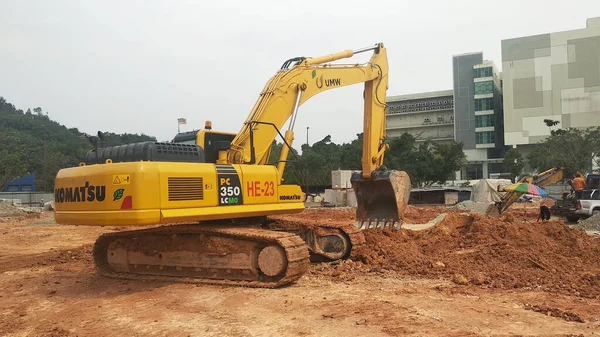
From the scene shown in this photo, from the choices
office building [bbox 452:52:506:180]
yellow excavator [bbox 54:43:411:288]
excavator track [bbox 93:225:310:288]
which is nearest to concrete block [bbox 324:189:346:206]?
yellow excavator [bbox 54:43:411:288]

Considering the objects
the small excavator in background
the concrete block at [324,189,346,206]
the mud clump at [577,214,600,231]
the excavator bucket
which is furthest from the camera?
the concrete block at [324,189,346,206]

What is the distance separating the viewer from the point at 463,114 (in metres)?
72.9

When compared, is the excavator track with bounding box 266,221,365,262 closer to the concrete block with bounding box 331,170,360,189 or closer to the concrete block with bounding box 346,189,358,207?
the concrete block with bounding box 346,189,358,207

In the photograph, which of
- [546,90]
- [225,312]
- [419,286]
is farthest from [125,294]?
[546,90]

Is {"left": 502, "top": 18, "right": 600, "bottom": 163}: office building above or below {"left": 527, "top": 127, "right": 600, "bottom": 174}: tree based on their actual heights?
above

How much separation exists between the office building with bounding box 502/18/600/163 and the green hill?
52.1 metres

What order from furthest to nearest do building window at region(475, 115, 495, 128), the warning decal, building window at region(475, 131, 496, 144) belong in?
building window at region(475, 115, 495, 128) → building window at region(475, 131, 496, 144) → the warning decal

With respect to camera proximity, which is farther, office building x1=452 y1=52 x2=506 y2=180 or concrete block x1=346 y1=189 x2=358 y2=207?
office building x1=452 y1=52 x2=506 y2=180

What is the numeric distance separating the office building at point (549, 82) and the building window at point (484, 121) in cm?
461

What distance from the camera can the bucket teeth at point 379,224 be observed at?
1021 centimetres

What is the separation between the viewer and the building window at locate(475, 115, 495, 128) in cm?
7031

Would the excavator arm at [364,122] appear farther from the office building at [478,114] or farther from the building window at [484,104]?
the building window at [484,104]

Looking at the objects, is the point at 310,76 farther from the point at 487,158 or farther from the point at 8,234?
the point at 487,158

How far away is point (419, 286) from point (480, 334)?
90.4 inches
